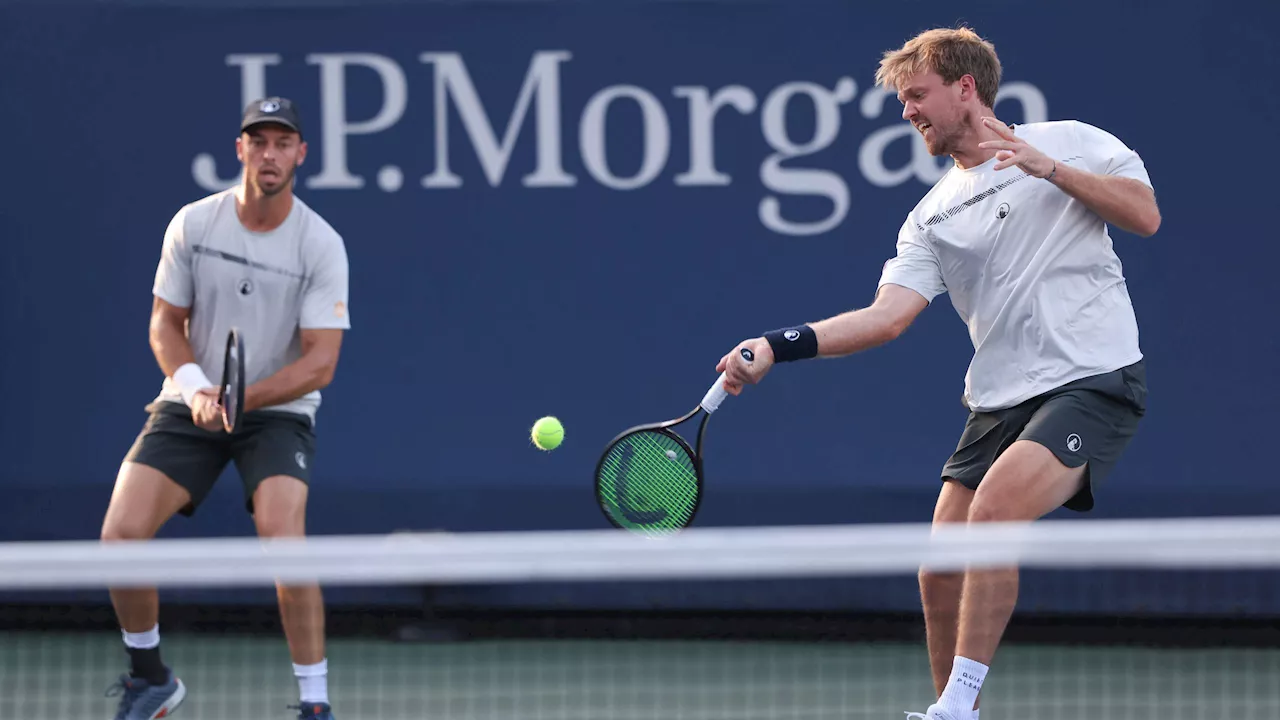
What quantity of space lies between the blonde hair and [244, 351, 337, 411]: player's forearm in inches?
58.2

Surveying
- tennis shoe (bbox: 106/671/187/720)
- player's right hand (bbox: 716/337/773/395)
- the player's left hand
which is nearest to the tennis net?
tennis shoe (bbox: 106/671/187/720)

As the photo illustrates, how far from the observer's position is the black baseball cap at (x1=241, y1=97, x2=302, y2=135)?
4.14 m

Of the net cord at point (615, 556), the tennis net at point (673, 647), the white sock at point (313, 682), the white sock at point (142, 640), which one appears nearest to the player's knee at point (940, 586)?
the tennis net at point (673, 647)

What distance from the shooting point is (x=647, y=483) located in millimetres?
3793

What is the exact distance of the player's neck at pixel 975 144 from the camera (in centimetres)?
357

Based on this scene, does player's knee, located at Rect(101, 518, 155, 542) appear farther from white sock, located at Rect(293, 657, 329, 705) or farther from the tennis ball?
the tennis ball

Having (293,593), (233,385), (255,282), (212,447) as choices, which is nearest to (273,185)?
(255,282)

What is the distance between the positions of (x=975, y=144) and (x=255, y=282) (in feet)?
5.74

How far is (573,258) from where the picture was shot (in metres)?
5.29

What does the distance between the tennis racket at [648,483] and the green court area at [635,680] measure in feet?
2.83

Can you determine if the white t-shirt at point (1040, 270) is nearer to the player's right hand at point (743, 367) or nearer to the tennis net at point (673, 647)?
the player's right hand at point (743, 367)

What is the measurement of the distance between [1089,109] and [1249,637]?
66.5 inches

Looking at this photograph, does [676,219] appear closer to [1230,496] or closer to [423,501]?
[423,501]

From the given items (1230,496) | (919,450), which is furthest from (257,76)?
(1230,496)
